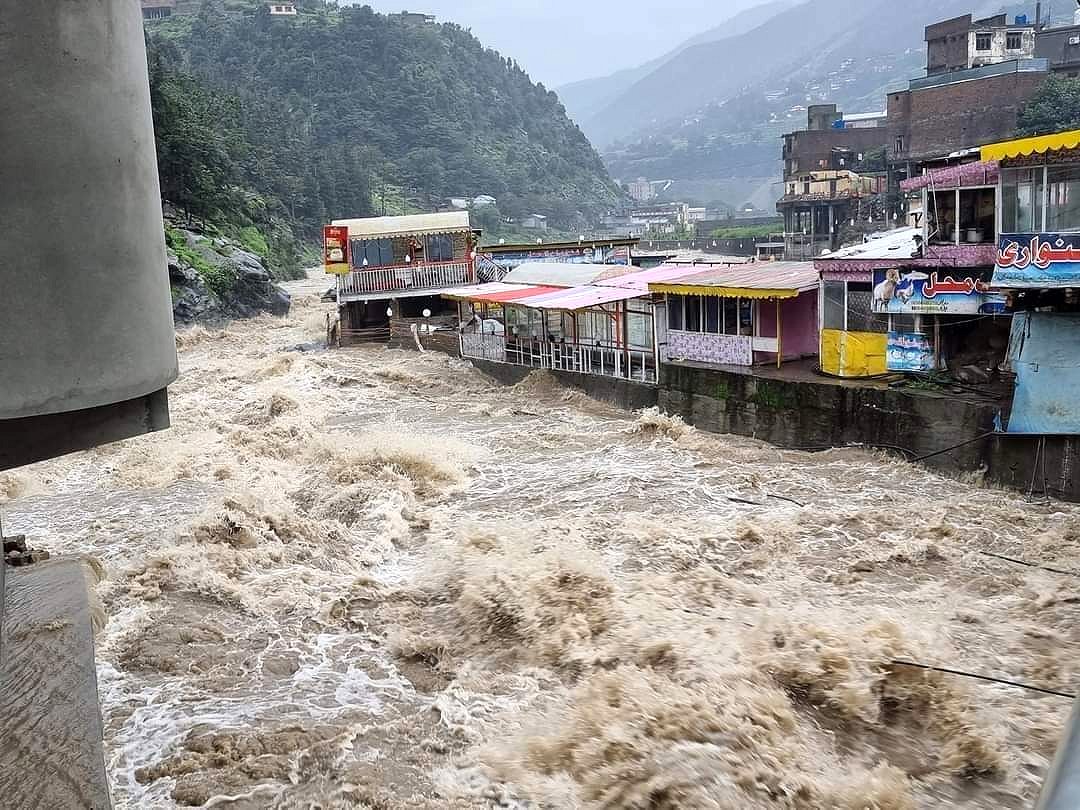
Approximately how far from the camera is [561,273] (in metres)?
32.1

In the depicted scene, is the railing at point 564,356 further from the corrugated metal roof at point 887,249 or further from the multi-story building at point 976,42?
the multi-story building at point 976,42

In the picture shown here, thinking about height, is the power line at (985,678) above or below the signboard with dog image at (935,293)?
below

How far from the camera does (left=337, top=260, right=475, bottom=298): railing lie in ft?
114

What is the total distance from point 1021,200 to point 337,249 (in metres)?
24.5

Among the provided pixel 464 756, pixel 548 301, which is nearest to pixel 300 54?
pixel 548 301

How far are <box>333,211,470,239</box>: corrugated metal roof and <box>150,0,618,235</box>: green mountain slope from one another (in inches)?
1708

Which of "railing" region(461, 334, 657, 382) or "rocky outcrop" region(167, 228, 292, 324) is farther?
"rocky outcrop" region(167, 228, 292, 324)

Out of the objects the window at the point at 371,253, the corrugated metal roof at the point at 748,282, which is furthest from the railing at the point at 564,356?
A: the window at the point at 371,253

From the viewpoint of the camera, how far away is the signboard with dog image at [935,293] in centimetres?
1627

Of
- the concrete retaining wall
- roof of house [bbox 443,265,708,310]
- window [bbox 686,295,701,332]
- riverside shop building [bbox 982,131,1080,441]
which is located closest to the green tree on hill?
roof of house [bbox 443,265,708,310]

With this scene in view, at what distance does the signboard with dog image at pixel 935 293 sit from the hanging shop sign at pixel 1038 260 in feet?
4.68

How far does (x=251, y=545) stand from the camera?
13.4 m

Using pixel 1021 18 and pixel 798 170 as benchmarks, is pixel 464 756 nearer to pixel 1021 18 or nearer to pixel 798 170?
pixel 798 170

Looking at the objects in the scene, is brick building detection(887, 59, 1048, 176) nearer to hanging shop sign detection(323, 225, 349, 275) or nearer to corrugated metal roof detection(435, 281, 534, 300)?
corrugated metal roof detection(435, 281, 534, 300)
